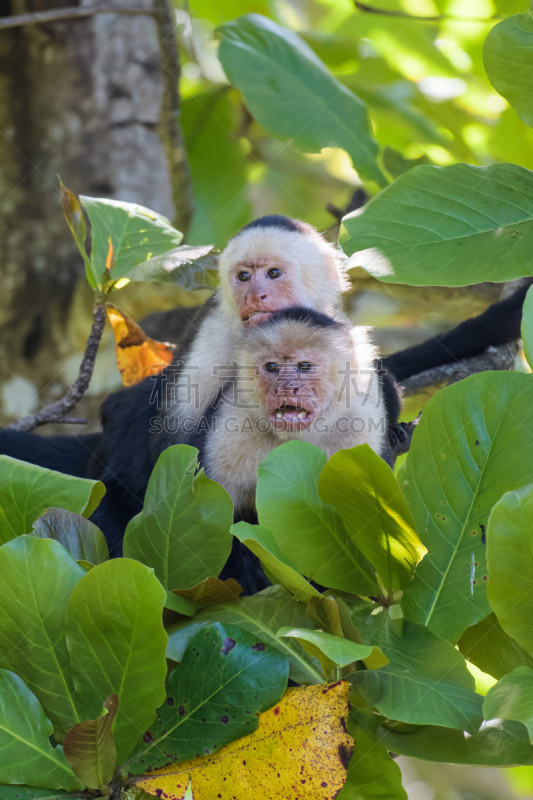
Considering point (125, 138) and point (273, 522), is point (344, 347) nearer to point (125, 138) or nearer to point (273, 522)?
point (273, 522)

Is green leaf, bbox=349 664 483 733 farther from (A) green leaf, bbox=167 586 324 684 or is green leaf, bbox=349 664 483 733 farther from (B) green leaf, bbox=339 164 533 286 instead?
(B) green leaf, bbox=339 164 533 286

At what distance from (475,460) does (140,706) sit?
0.27m

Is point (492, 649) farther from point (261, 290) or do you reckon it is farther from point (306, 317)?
point (261, 290)

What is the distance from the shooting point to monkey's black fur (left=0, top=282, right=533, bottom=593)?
1.06 m

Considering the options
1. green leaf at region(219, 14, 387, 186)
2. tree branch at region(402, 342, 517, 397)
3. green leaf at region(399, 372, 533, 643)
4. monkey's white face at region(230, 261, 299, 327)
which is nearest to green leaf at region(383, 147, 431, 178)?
green leaf at region(219, 14, 387, 186)

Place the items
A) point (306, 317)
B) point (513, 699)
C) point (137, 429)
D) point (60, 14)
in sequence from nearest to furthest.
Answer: point (513, 699)
point (306, 317)
point (137, 429)
point (60, 14)

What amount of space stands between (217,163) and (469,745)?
1487 millimetres

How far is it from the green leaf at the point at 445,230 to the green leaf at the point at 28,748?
0.38 meters

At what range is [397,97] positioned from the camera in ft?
5.30

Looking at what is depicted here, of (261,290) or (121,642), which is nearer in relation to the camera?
(121,642)

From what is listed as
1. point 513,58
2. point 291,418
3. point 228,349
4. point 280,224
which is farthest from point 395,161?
point 513,58

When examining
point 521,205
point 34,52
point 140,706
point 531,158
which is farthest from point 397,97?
point 140,706

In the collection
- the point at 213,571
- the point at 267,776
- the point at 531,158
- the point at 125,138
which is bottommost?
the point at 267,776

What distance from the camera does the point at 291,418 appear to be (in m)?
0.95
